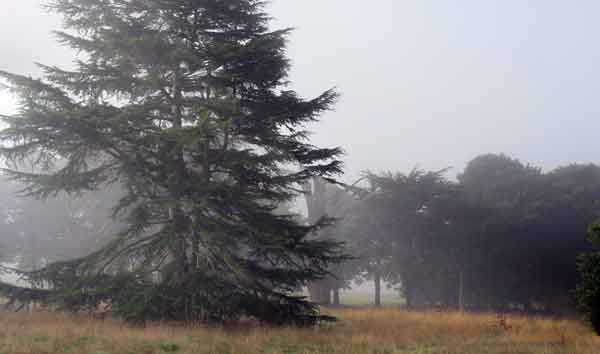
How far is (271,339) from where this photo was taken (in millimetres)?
11703

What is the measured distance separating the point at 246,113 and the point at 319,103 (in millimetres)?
2439

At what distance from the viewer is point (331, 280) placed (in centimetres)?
3450

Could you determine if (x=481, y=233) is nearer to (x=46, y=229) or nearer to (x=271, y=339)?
(x=271, y=339)

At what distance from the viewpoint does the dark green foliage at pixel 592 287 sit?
14328mm

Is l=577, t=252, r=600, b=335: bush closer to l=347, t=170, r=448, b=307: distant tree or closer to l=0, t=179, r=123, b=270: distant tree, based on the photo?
l=347, t=170, r=448, b=307: distant tree

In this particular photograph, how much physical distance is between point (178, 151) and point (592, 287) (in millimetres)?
13568

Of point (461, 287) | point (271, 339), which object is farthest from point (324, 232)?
point (271, 339)

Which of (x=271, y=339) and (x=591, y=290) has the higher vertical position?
(x=591, y=290)

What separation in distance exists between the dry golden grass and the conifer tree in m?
0.95

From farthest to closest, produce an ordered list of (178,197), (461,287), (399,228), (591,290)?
(399,228), (461,287), (591,290), (178,197)

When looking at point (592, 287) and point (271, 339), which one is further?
point (592, 287)

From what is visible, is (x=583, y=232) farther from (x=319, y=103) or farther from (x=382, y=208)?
(x=319, y=103)

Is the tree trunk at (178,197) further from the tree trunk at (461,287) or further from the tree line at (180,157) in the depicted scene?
the tree trunk at (461,287)

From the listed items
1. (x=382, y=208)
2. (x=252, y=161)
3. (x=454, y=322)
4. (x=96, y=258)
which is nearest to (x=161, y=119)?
(x=252, y=161)
